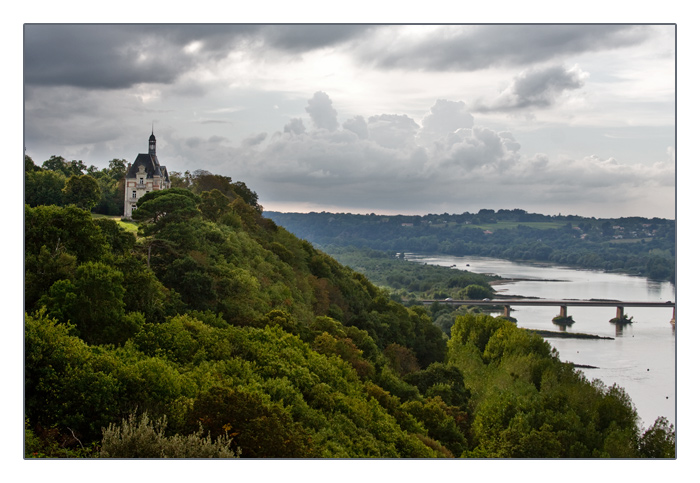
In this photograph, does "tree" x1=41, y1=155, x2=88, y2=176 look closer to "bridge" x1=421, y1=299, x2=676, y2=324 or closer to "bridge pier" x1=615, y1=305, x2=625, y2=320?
"bridge" x1=421, y1=299, x2=676, y2=324

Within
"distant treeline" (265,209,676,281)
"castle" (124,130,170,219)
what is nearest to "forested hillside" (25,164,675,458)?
"castle" (124,130,170,219)

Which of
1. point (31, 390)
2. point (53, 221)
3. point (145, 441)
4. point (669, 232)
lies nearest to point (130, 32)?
point (53, 221)

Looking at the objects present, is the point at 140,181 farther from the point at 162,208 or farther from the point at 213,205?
the point at 213,205

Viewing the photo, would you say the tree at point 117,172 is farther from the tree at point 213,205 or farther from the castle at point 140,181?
the castle at point 140,181

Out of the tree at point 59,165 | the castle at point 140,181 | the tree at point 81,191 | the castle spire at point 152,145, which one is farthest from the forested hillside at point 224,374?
the castle spire at point 152,145

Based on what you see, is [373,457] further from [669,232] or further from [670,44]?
[670,44]
